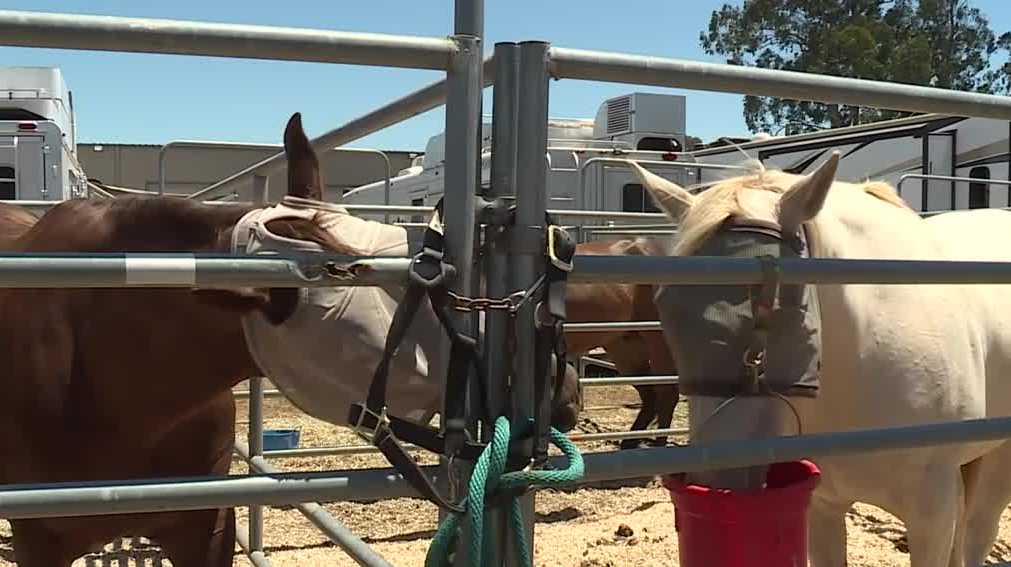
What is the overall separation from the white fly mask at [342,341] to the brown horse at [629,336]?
12.7 ft

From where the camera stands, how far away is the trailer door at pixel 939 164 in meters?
9.54

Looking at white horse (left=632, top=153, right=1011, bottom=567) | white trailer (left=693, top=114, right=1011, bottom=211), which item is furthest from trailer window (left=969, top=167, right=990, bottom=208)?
white horse (left=632, top=153, right=1011, bottom=567)

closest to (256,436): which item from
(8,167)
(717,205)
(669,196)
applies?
(669,196)

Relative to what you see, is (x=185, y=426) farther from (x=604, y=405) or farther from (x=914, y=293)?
(x=604, y=405)

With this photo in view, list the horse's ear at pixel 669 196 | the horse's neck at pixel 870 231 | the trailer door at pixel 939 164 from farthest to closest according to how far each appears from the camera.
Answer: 1. the trailer door at pixel 939 164
2. the horse's neck at pixel 870 231
3. the horse's ear at pixel 669 196

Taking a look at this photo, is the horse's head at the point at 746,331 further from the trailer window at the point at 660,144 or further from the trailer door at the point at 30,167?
the trailer window at the point at 660,144

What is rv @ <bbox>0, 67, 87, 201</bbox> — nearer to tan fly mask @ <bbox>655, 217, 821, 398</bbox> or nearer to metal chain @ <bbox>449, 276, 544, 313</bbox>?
tan fly mask @ <bbox>655, 217, 821, 398</bbox>

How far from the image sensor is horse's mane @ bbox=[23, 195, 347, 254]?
7.30 feet

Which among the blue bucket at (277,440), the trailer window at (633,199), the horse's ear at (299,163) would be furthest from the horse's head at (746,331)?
the trailer window at (633,199)

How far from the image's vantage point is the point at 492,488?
131 centimetres

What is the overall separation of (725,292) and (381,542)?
347 centimetres

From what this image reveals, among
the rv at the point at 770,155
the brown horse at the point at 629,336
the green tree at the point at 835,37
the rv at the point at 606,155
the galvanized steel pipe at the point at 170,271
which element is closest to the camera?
the galvanized steel pipe at the point at 170,271

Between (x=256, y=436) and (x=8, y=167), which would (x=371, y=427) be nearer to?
(x=256, y=436)

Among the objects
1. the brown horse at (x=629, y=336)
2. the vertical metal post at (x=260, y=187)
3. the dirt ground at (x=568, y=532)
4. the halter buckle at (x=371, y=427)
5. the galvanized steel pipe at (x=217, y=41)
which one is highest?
the galvanized steel pipe at (x=217, y=41)
